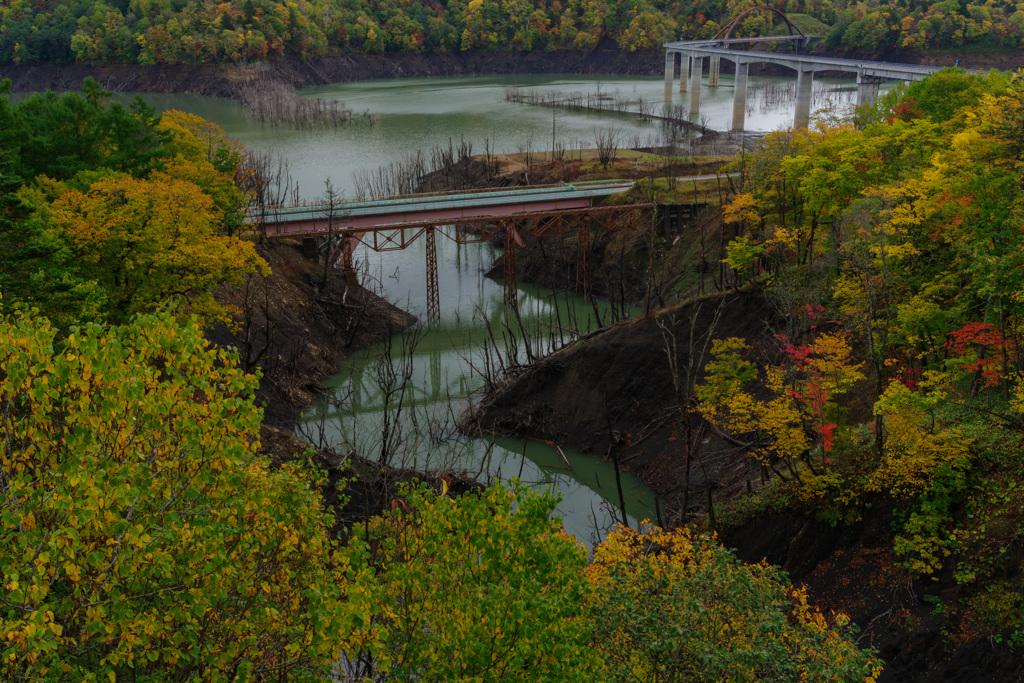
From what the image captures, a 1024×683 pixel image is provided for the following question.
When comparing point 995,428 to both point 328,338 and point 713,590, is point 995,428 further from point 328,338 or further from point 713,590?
point 328,338

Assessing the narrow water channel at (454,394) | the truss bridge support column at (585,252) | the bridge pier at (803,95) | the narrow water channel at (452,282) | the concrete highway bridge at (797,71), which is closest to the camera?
the narrow water channel at (454,394)

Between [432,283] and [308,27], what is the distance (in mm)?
142966

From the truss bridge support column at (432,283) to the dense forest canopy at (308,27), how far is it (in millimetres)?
130067

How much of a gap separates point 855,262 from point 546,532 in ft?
88.4

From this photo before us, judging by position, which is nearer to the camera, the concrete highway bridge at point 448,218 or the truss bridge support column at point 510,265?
the concrete highway bridge at point 448,218

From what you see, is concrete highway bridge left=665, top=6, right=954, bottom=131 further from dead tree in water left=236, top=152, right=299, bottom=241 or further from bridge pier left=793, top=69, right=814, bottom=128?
dead tree in water left=236, top=152, right=299, bottom=241

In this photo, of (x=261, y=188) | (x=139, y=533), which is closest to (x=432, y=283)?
(x=261, y=188)

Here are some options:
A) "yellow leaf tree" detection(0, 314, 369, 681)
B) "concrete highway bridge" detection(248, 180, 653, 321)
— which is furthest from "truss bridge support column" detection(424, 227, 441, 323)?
"yellow leaf tree" detection(0, 314, 369, 681)

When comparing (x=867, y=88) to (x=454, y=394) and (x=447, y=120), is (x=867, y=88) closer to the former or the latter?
(x=447, y=120)

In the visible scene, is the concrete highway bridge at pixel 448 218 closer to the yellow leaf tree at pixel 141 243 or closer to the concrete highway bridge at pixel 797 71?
the yellow leaf tree at pixel 141 243

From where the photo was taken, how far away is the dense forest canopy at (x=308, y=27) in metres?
152

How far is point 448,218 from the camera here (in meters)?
64.0

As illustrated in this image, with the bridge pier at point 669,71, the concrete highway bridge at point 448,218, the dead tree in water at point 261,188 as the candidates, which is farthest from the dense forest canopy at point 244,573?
the bridge pier at point 669,71

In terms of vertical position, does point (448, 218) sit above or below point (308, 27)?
below
